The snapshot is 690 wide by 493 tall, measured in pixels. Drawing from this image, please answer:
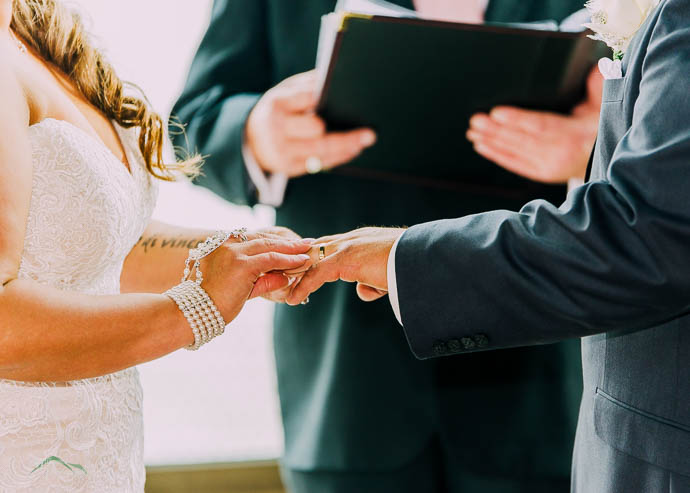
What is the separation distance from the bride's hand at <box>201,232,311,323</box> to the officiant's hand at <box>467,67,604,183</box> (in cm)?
61

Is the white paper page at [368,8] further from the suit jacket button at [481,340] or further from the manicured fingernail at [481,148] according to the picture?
the suit jacket button at [481,340]

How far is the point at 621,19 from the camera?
1.37m

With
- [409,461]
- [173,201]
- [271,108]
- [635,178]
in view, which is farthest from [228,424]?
[635,178]

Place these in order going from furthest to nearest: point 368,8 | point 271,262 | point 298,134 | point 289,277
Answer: point 298,134 → point 368,8 → point 289,277 → point 271,262

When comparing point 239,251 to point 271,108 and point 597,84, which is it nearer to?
point 271,108

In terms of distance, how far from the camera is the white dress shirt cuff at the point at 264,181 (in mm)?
2145

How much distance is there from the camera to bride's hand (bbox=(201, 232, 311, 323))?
1.35 m

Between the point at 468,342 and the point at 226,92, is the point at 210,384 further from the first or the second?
the point at 468,342

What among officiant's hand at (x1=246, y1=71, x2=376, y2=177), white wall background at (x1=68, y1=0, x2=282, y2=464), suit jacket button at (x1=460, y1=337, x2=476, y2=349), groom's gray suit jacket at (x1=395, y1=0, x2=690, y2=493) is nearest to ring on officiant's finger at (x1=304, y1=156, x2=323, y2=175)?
officiant's hand at (x1=246, y1=71, x2=376, y2=177)

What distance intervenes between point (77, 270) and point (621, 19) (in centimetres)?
95

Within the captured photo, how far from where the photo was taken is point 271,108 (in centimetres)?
205

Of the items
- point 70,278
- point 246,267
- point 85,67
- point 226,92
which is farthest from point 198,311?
point 226,92

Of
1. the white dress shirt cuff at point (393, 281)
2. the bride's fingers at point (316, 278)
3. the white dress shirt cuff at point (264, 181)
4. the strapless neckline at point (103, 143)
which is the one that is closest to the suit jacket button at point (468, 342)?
the white dress shirt cuff at point (393, 281)

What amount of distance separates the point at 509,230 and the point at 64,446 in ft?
2.51
